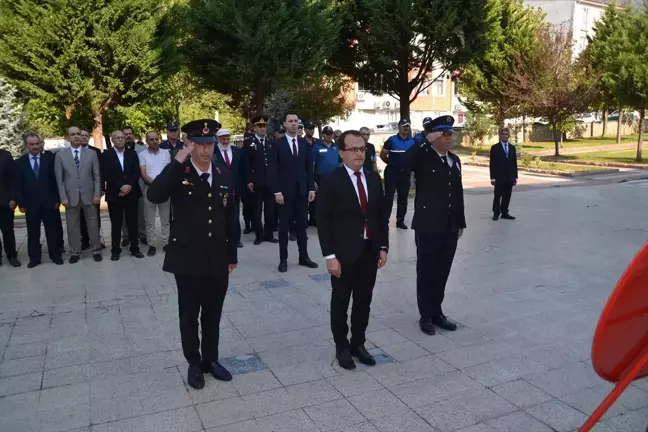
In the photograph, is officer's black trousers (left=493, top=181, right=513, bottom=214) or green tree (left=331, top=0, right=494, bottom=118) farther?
green tree (left=331, top=0, right=494, bottom=118)

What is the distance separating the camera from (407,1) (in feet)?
56.0

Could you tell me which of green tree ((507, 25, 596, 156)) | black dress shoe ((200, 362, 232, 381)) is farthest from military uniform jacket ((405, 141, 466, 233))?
green tree ((507, 25, 596, 156))

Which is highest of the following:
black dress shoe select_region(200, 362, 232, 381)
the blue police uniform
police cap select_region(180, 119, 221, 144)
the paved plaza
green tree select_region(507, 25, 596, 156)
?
green tree select_region(507, 25, 596, 156)

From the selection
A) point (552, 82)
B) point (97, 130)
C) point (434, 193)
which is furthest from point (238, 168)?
point (552, 82)

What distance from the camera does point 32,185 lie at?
314 inches

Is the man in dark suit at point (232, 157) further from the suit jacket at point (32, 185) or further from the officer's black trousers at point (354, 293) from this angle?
the officer's black trousers at point (354, 293)

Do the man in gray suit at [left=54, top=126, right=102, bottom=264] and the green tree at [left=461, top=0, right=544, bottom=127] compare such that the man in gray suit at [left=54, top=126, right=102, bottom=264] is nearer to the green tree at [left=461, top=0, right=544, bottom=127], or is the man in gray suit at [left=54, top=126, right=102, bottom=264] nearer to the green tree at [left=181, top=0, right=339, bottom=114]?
the green tree at [left=181, top=0, right=339, bottom=114]

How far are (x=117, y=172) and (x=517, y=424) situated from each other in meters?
6.70

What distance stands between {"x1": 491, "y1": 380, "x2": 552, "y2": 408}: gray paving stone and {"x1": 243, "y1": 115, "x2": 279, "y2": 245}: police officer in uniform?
18.9 ft

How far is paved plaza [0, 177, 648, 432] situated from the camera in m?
3.74

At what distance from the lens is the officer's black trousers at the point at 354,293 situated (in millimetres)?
4371

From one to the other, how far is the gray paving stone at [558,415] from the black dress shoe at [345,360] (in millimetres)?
1351

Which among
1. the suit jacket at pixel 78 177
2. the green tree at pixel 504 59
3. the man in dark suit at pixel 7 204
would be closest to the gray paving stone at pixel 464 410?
the suit jacket at pixel 78 177

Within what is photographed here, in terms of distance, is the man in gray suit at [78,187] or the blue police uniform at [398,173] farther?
the blue police uniform at [398,173]
